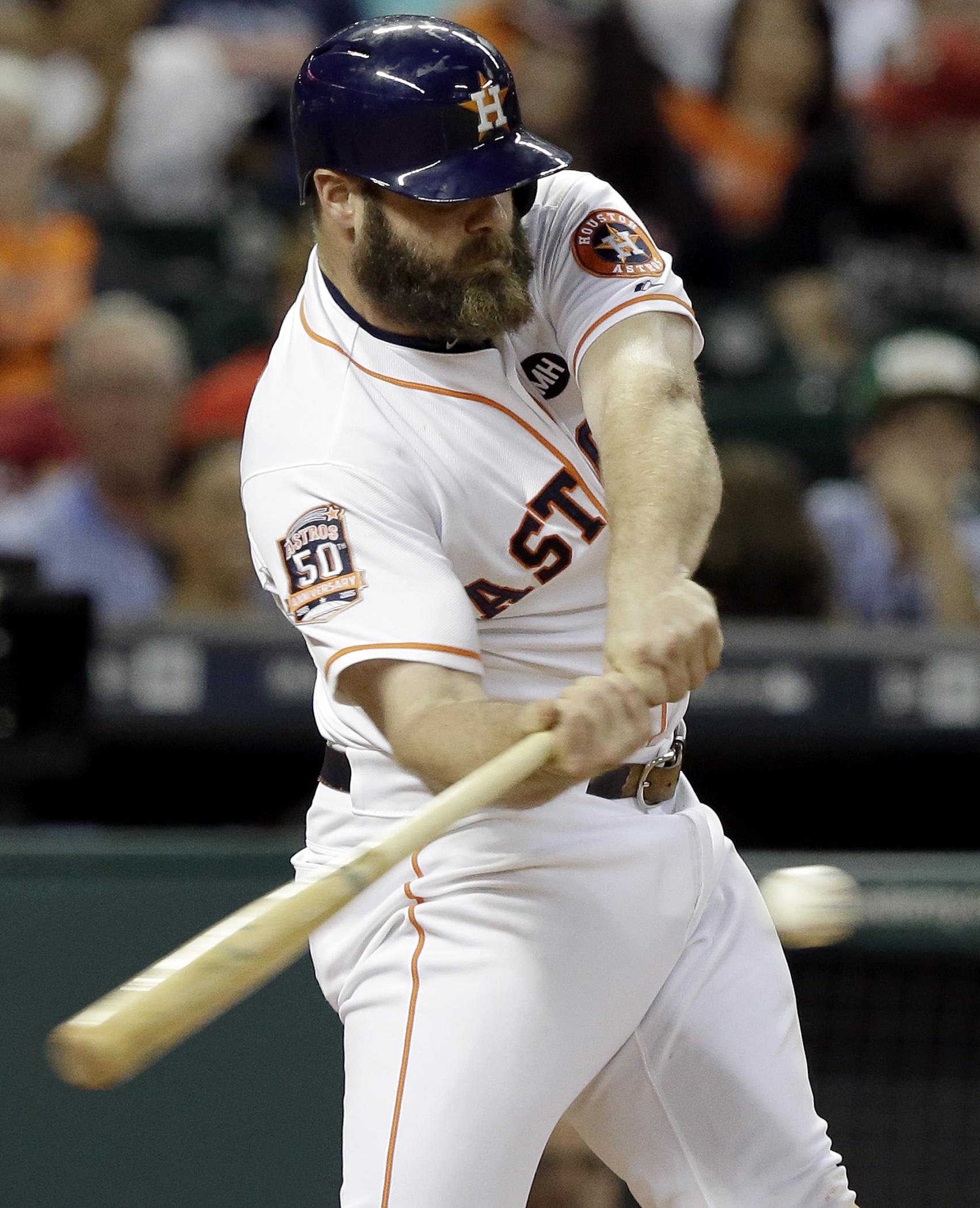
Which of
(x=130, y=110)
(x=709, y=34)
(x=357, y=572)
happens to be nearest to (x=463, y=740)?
(x=357, y=572)

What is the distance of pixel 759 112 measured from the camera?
242 inches

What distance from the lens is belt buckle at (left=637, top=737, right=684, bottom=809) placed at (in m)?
2.05

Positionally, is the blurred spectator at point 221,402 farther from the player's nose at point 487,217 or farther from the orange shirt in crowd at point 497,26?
the player's nose at point 487,217

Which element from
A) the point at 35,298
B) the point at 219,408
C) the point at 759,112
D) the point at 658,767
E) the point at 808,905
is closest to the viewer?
the point at 658,767

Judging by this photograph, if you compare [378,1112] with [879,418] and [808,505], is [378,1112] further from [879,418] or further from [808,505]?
[879,418]

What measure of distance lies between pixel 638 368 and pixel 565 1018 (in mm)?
692

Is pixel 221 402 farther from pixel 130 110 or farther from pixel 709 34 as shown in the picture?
pixel 709 34

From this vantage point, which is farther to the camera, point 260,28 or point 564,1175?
point 260,28

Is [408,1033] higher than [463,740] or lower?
lower

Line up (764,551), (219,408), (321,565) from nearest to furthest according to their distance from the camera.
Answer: (321,565)
(764,551)
(219,408)

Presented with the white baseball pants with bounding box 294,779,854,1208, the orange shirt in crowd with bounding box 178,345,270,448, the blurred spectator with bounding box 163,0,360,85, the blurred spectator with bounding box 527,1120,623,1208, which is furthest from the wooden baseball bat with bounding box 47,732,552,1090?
the blurred spectator with bounding box 163,0,360,85

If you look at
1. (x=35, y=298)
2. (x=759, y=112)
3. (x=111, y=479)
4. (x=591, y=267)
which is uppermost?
(x=591, y=267)

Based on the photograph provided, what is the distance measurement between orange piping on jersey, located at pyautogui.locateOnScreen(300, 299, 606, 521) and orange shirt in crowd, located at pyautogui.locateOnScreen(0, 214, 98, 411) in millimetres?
3026

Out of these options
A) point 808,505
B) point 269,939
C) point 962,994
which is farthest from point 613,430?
point 808,505
